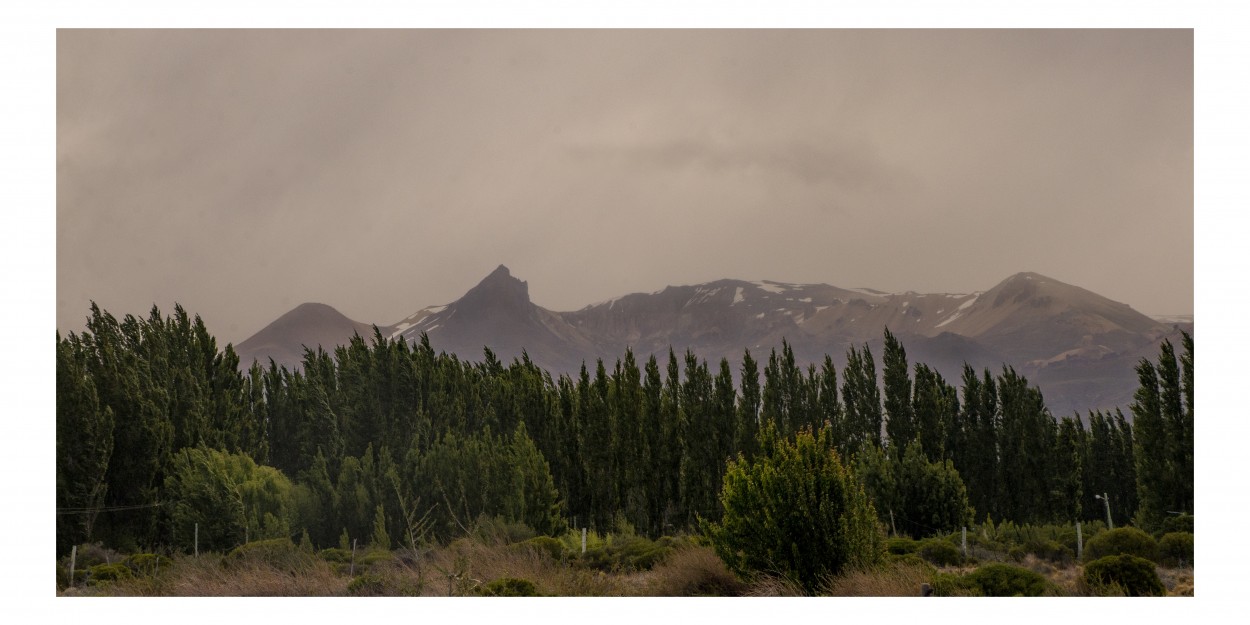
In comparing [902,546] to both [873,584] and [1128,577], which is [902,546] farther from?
[873,584]

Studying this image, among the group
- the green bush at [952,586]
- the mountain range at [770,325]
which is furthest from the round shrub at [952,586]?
the mountain range at [770,325]

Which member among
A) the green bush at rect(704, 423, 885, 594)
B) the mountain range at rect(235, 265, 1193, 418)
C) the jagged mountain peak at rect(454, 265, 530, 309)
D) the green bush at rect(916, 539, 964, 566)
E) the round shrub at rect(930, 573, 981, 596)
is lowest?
the green bush at rect(916, 539, 964, 566)

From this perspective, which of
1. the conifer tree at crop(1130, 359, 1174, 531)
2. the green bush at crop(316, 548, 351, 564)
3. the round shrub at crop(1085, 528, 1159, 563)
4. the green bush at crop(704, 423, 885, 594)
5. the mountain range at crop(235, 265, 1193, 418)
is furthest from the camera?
the conifer tree at crop(1130, 359, 1174, 531)

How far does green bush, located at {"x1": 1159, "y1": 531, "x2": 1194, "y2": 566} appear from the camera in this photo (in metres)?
13.0

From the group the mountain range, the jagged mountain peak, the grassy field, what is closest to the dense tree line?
the mountain range

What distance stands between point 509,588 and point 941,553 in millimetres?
7370

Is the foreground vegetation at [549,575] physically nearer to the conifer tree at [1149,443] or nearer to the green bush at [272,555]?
the green bush at [272,555]

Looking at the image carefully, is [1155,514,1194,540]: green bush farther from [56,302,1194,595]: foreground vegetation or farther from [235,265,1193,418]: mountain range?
[235,265,1193,418]: mountain range

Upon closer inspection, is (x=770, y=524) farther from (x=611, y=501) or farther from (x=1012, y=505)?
(x=1012, y=505)

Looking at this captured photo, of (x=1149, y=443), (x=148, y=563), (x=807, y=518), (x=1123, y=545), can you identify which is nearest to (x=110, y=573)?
(x=148, y=563)

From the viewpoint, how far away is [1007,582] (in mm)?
10531

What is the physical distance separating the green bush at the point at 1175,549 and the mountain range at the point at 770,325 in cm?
361

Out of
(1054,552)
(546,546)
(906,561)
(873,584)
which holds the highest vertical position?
(873,584)

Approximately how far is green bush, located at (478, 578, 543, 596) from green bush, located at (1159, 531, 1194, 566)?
31.2 feet
